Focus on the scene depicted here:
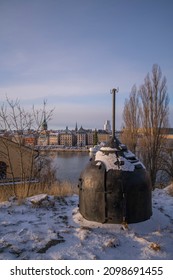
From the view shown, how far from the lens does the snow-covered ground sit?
12.1 ft

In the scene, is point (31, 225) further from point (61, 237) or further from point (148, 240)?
point (148, 240)

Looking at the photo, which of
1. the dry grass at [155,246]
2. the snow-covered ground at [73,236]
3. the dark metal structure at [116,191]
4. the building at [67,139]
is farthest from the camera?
the building at [67,139]

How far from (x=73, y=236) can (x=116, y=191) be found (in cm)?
104

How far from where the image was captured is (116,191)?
462cm

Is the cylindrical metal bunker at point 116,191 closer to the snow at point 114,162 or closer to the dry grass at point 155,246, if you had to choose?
the snow at point 114,162

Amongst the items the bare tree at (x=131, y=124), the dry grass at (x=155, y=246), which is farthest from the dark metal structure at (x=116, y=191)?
the bare tree at (x=131, y=124)

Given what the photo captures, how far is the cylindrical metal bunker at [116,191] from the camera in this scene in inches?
183

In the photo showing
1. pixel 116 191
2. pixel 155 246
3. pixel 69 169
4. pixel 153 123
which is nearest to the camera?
pixel 155 246

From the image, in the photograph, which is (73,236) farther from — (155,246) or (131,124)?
(131,124)

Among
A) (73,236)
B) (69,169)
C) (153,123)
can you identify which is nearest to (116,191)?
(73,236)

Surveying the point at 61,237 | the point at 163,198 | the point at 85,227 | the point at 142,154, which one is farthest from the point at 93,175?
the point at 142,154
